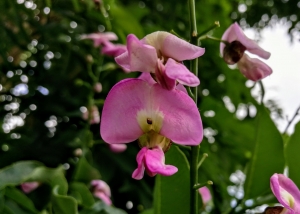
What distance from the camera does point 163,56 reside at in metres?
0.36

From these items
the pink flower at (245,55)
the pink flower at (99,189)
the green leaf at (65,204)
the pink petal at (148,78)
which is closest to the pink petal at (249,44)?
the pink flower at (245,55)

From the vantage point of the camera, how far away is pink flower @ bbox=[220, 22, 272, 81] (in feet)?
1.38

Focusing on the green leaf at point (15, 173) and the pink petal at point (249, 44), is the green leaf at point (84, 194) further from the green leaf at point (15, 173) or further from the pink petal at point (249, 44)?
the pink petal at point (249, 44)

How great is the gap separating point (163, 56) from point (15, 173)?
23 centimetres

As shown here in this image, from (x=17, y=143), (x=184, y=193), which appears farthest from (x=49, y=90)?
(x=184, y=193)

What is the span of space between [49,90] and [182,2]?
0.45 m

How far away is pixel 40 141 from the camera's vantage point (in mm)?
1010

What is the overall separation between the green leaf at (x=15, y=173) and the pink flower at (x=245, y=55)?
0.77ft

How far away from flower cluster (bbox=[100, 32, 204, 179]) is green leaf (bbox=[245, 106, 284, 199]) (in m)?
0.20

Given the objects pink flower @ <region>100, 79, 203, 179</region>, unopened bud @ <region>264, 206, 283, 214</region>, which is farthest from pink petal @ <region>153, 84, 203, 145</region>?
unopened bud @ <region>264, 206, 283, 214</region>

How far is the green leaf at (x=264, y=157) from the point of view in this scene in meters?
0.52

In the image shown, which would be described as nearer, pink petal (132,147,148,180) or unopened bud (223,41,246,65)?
pink petal (132,147,148,180)

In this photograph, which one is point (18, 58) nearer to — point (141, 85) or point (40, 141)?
point (40, 141)

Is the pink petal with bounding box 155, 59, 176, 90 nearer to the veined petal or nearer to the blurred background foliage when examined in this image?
the veined petal
